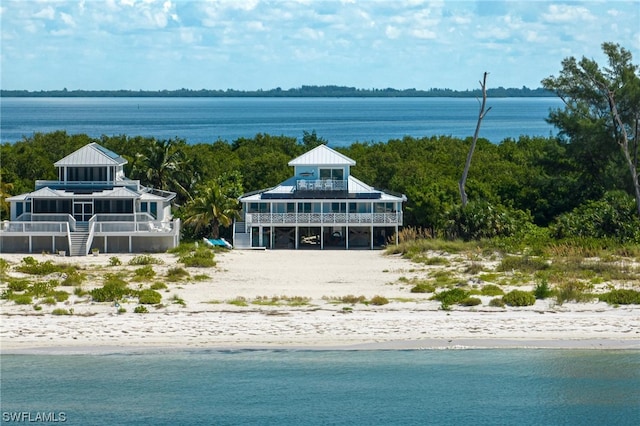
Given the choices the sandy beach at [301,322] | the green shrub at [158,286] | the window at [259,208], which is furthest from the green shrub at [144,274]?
the window at [259,208]

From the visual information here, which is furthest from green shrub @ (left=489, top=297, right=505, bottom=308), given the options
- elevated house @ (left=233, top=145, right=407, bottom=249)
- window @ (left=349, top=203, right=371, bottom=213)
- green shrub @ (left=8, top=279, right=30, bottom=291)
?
window @ (left=349, top=203, right=371, bottom=213)

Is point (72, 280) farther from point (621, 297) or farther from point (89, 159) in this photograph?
point (621, 297)

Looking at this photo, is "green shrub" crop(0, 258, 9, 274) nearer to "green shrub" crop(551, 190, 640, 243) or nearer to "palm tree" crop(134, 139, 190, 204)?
"palm tree" crop(134, 139, 190, 204)

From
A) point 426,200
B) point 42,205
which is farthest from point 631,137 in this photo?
point 42,205

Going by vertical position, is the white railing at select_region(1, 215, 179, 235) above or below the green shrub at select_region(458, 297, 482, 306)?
above

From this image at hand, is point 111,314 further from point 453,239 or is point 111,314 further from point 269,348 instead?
point 453,239
